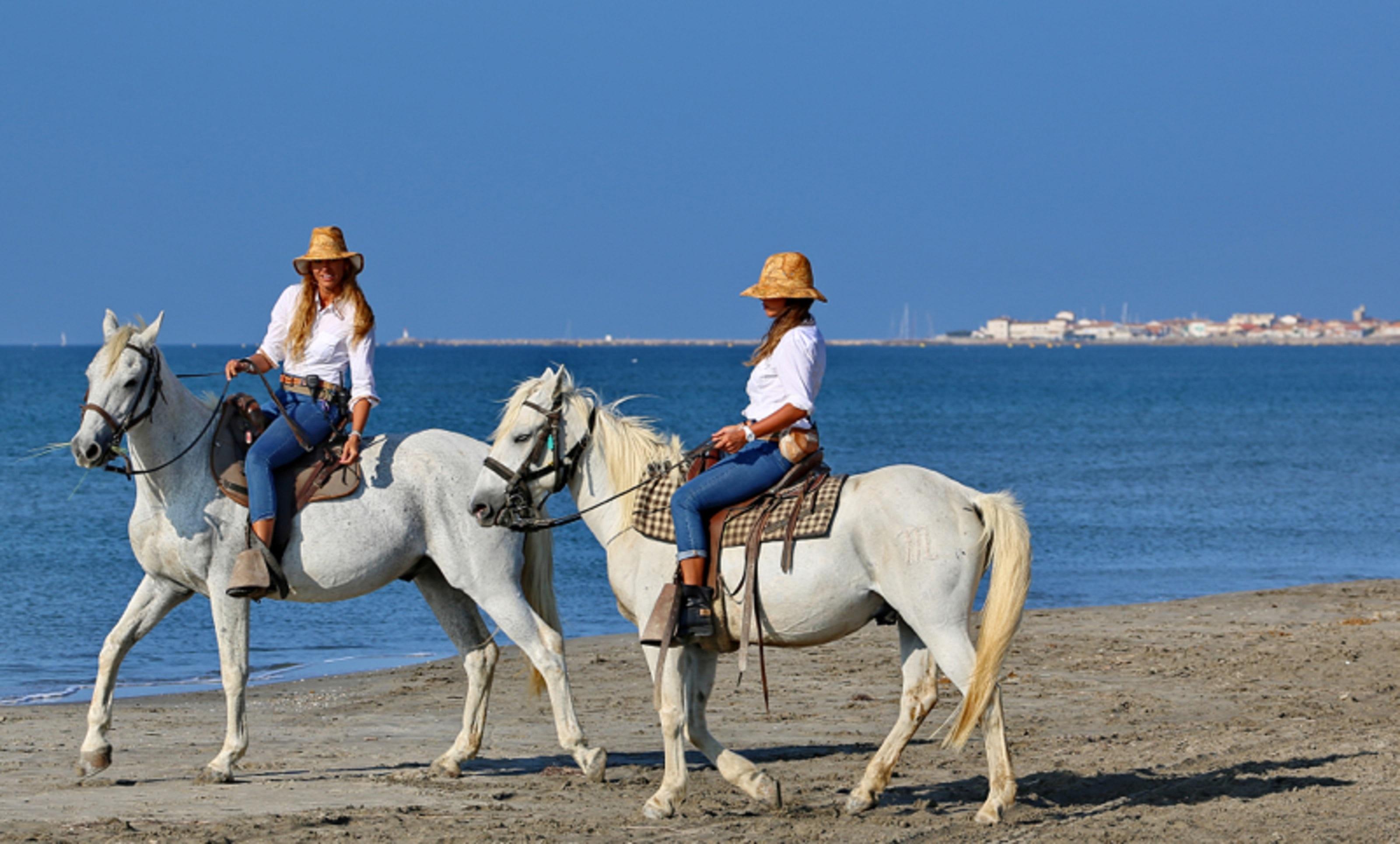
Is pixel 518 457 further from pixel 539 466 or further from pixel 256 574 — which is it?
pixel 256 574

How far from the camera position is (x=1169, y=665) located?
11.4m

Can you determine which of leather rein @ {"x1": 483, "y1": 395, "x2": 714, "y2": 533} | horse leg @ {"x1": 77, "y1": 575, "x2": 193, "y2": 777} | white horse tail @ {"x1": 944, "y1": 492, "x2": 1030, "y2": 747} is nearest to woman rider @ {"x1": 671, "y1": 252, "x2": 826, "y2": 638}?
leather rein @ {"x1": 483, "y1": 395, "x2": 714, "y2": 533}

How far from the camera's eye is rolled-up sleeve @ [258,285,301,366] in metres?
8.39

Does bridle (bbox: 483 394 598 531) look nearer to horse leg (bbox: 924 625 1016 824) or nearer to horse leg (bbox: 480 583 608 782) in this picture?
horse leg (bbox: 480 583 608 782)

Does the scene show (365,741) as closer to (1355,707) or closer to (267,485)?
(267,485)

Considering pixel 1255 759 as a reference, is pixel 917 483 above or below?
above

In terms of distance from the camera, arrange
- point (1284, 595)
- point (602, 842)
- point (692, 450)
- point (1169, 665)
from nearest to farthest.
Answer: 1. point (602, 842)
2. point (692, 450)
3. point (1169, 665)
4. point (1284, 595)

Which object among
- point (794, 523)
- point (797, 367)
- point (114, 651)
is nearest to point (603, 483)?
point (794, 523)

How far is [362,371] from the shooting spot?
8.20 metres

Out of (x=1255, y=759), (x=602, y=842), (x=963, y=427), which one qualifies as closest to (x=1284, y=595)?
(x=1255, y=759)

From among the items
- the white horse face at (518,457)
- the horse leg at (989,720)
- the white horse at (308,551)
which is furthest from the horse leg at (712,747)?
the white horse face at (518,457)

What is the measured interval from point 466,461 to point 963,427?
5058 cm

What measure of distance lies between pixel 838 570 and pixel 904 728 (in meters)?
0.92

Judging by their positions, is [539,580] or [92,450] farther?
[539,580]
